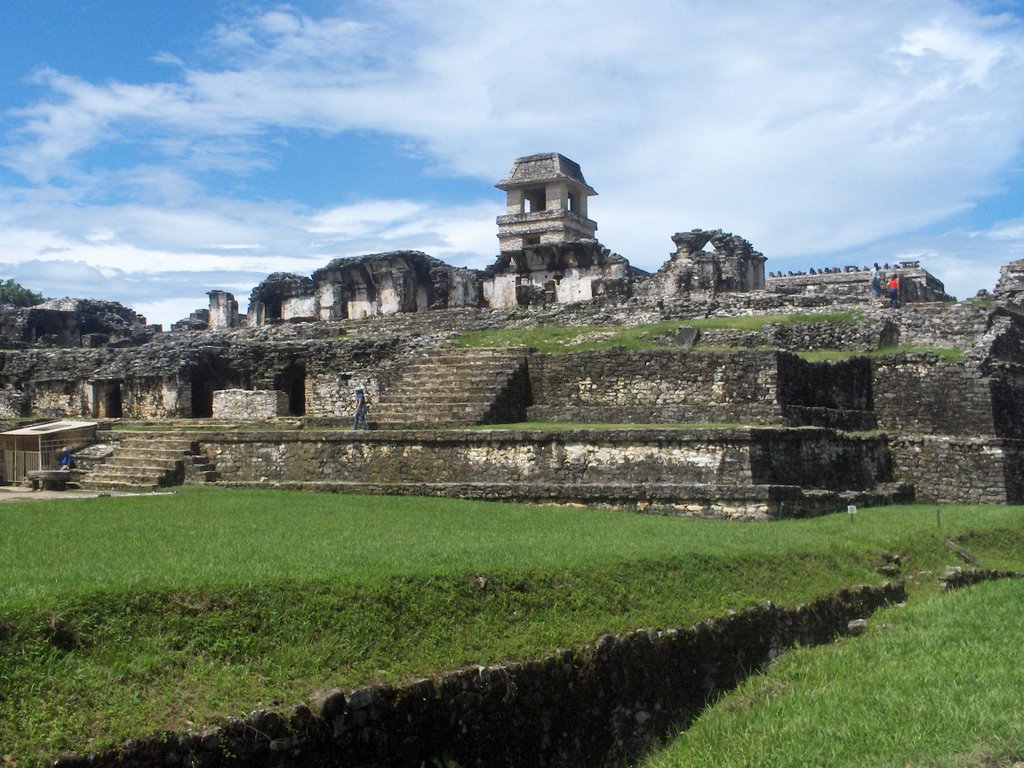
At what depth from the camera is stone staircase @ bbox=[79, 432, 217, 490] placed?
16922 mm

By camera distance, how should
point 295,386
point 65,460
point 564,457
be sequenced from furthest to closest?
point 295,386
point 65,460
point 564,457

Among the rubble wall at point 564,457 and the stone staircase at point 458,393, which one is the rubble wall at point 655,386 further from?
the rubble wall at point 564,457

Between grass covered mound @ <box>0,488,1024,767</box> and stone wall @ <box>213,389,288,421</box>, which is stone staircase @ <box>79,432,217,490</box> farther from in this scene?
grass covered mound @ <box>0,488,1024,767</box>

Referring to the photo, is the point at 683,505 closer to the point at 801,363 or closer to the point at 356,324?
the point at 801,363

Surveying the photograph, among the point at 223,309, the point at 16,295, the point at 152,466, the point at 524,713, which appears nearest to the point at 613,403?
the point at 152,466

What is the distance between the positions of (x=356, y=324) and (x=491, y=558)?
19488 mm

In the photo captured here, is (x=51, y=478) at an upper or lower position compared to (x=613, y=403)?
lower

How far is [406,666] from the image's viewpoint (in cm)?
671

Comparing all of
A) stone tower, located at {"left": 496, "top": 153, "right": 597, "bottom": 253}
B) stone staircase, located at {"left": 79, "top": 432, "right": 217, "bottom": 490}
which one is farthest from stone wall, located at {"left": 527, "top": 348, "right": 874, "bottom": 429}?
stone tower, located at {"left": 496, "top": 153, "right": 597, "bottom": 253}

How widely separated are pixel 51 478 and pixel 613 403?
9.45 meters

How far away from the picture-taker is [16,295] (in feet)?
219

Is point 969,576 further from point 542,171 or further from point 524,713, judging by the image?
point 542,171

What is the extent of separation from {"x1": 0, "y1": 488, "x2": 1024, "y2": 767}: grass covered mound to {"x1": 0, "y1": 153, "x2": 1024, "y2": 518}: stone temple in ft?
6.13

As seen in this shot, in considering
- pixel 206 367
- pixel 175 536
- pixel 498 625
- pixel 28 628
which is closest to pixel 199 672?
pixel 28 628
